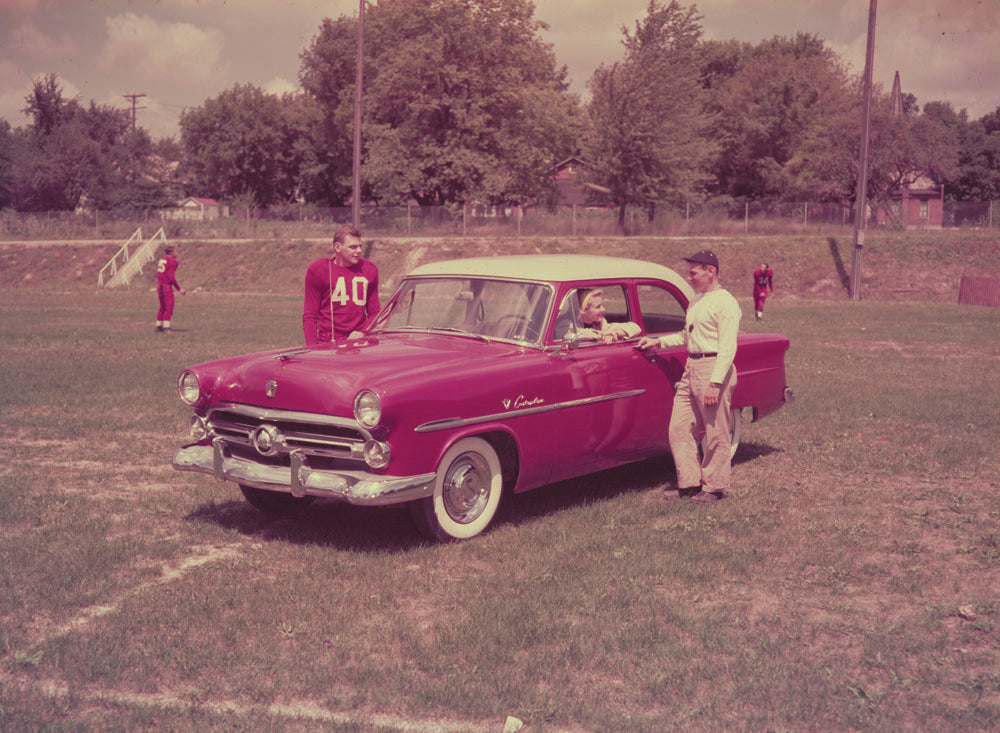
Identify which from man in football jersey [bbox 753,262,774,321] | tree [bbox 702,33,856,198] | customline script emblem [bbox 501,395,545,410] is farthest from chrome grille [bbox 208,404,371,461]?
tree [bbox 702,33,856,198]

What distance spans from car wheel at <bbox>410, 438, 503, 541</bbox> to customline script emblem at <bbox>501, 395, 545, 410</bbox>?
0.28m

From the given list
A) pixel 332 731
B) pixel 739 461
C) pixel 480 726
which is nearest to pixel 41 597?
pixel 332 731

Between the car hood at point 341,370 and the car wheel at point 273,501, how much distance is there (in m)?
0.84

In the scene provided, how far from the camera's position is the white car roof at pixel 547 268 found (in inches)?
293

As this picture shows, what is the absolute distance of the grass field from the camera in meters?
4.26

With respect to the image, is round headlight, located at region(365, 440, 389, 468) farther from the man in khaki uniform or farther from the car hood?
the man in khaki uniform

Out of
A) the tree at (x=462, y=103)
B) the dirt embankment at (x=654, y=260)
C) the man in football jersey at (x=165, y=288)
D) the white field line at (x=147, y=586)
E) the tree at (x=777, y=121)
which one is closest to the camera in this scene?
the white field line at (x=147, y=586)

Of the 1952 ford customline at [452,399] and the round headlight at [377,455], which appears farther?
the 1952 ford customline at [452,399]

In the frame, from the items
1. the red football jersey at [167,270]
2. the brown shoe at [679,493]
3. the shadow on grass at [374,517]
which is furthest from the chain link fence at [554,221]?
the brown shoe at [679,493]

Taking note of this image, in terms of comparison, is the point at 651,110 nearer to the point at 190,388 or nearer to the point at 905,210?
the point at 905,210

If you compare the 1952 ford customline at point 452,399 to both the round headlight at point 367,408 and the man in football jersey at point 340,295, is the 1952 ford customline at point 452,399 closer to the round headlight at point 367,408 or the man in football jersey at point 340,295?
the round headlight at point 367,408

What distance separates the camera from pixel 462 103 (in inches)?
2101

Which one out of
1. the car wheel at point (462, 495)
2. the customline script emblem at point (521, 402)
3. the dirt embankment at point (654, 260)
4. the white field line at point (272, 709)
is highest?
the customline script emblem at point (521, 402)

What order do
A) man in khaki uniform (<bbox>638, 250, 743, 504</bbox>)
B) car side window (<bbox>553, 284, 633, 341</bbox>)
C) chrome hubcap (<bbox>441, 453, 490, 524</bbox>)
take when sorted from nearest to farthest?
chrome hubcap (<bbox>441, 453, 490, 524</bbox>)
car side window (<bbox>553, 284, 633, 341</bbox>)
man in khaki uniform (<bbox>638, 250, 743, 504</bbox>)
